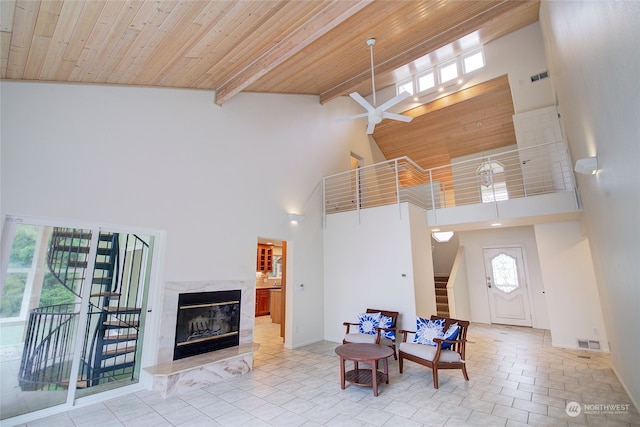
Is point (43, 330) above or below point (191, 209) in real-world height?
below

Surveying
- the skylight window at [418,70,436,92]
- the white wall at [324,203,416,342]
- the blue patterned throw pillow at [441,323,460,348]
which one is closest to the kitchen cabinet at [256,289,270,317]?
the white wall at [324,203,416,342]

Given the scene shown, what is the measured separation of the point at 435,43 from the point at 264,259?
7.55m

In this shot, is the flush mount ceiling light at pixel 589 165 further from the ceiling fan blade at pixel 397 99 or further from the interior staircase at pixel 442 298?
the interior staircase at pixel 442 298

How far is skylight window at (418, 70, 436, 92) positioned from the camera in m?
7.61

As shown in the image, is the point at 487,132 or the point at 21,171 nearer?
the point at 21,171

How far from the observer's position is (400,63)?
647cm

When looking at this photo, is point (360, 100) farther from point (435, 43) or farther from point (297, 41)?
point (435, 43)

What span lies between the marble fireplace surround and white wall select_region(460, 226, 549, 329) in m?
6.42

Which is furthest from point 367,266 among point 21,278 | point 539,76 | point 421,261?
point 539,76

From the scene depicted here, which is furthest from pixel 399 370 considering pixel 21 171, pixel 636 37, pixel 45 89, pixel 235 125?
pixel 45 89

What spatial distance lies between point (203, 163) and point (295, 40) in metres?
2.33

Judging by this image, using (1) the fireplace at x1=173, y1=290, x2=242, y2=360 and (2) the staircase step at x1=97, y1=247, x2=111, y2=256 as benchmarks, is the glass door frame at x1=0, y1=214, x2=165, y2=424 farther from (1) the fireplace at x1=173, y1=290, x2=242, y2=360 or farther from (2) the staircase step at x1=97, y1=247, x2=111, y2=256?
(1) the fireplace at x1=173, y1=290, x2=242, y2=360

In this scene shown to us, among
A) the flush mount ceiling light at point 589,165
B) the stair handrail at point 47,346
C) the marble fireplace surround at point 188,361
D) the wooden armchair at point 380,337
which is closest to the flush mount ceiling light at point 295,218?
the marble fireplace surround at point 188,361

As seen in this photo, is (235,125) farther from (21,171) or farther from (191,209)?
(21,171)
